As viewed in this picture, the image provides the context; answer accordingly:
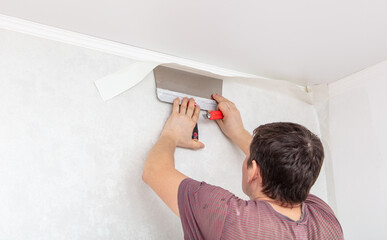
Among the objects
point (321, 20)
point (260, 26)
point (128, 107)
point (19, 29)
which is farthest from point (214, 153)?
point (19, 29)

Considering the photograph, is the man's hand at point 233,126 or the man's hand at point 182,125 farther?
the man's hand at point 233,126

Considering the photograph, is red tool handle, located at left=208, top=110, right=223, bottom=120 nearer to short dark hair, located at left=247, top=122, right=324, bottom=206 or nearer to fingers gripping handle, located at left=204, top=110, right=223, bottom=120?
fingers gripping handle, located at left=204, top=110, right=223, bottom=120

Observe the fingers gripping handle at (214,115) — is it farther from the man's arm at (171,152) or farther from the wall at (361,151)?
the wall at (361,151)

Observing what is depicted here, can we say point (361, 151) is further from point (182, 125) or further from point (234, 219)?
point (234, 219)

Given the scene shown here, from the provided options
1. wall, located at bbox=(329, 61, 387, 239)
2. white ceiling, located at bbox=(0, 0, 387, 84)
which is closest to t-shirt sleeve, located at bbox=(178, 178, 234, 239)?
white ceiling, located at bbox=(0, 0, 387, 84)

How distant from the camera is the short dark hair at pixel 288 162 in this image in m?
1.12

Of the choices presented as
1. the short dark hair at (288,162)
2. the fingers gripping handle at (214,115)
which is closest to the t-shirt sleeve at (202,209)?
the short dark hair at (288,162)

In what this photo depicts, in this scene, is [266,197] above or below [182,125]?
below

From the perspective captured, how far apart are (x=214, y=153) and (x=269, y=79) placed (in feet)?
2.23

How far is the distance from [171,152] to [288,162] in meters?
0.57

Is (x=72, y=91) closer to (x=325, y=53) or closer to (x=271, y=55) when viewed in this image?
(x=271, y=55)

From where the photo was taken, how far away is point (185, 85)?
69.6 inches

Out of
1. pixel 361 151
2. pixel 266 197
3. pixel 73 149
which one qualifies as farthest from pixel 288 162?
pixel 361 151

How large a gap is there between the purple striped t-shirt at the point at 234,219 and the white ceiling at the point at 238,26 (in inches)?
29.8
